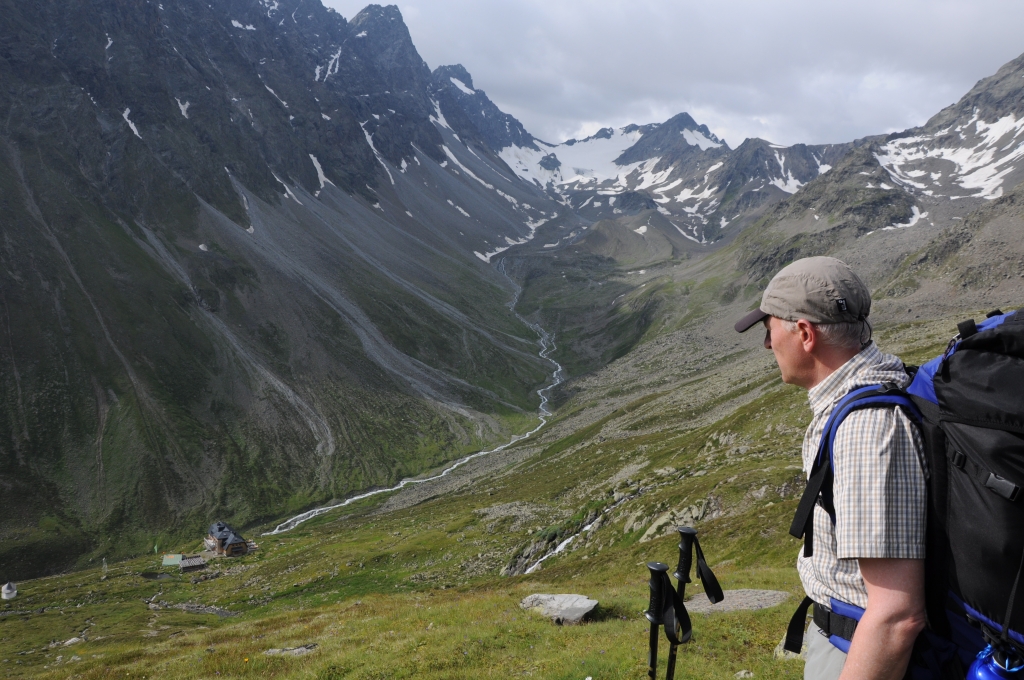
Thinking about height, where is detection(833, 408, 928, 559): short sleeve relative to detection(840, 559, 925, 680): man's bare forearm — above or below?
→ above

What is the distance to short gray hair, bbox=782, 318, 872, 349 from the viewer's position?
15.7 feet

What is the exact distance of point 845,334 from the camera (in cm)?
481

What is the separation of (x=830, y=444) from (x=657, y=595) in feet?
11.1

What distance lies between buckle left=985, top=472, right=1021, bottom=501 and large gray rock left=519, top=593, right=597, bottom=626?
15.2 metres

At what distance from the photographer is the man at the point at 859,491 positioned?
3.89m

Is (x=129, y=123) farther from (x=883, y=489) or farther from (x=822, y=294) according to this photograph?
(x=883, y=489)

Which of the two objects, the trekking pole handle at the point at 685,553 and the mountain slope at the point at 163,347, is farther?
the mountain slope at the point at 163,347

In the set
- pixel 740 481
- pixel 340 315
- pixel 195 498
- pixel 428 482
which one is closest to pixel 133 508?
pixel 195 498

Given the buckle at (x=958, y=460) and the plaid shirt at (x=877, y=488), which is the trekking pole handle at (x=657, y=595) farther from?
the buckle at (x=958, y=460)

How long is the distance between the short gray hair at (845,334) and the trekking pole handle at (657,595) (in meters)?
3.34

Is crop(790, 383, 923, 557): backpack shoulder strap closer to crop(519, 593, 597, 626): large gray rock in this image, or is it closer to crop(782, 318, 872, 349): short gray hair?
crop(782, 318, 872, 349): short gray hair

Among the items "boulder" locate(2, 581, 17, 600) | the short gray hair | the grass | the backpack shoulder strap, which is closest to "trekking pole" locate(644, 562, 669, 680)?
the backpack shoulder strap

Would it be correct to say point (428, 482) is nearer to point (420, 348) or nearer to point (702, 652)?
point (420, 348)

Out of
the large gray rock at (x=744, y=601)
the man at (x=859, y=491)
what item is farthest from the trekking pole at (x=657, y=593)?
the large gray rock at (x=744, y=601)
